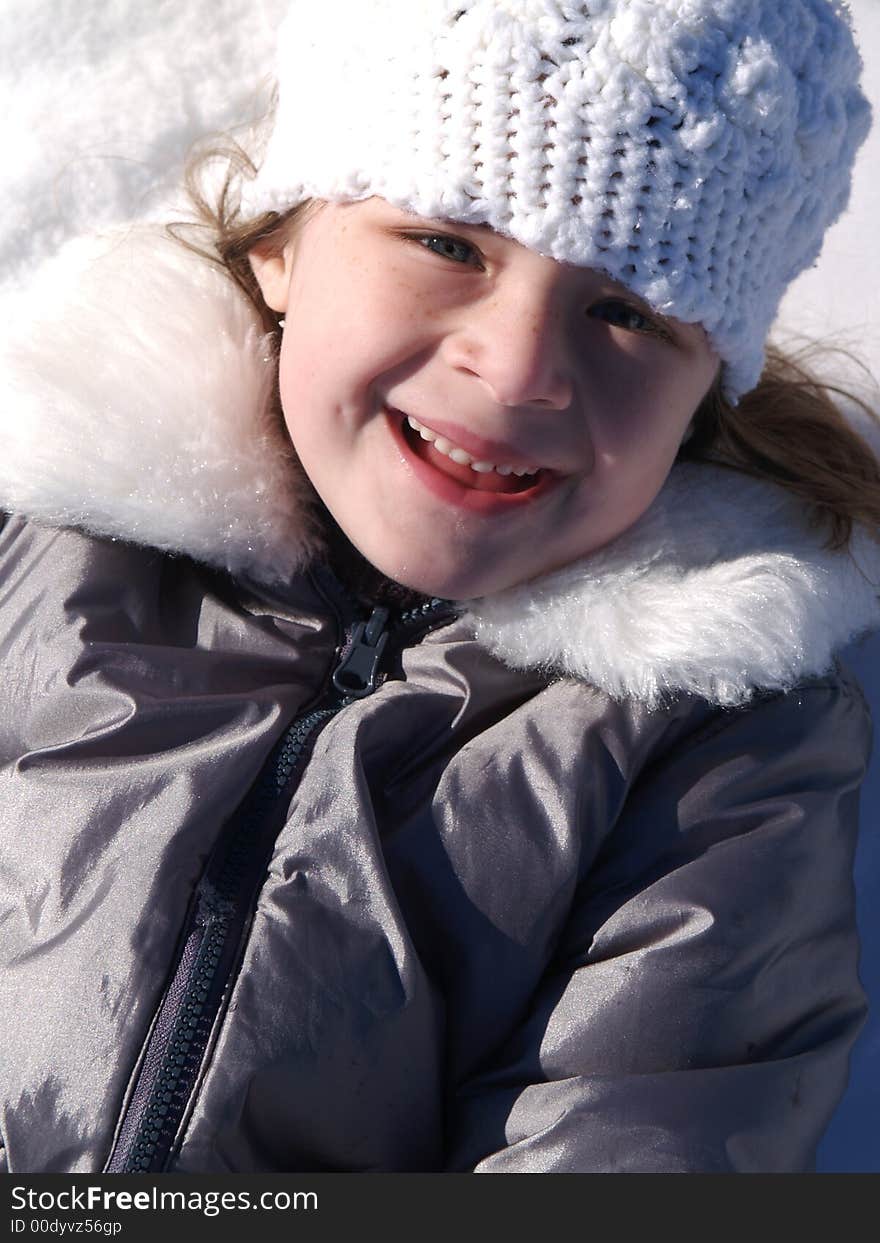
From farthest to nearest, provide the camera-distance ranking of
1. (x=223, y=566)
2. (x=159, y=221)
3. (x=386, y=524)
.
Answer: (x=159, y=221), (x=223, y=566), (x=386, y=524)

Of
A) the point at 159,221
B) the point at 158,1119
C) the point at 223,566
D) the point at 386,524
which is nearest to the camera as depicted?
the point at 158,1119

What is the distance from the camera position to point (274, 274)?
1.33 meters

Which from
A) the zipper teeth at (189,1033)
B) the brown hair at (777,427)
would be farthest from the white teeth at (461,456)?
the zipper teeth at (189,1033)

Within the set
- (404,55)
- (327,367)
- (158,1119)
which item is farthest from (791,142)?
(158,1119)

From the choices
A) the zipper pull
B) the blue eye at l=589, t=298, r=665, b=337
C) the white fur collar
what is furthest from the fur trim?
the blue eye at l=589, t=298, r=665, b=337

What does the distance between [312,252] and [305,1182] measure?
0.82 metres

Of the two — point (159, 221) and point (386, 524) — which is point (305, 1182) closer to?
point (386, 524)

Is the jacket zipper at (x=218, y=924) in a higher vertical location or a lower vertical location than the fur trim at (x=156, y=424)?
lower

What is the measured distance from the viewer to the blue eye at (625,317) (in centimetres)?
113

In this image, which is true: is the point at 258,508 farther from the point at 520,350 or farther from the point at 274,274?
the point at 520,350

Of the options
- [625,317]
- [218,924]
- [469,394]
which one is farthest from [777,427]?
[218,924]

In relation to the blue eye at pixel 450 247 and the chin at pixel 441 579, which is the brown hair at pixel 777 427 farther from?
the chin at pixel 441 579

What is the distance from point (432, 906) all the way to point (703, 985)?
0.80ft

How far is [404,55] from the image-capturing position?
3.66ft
